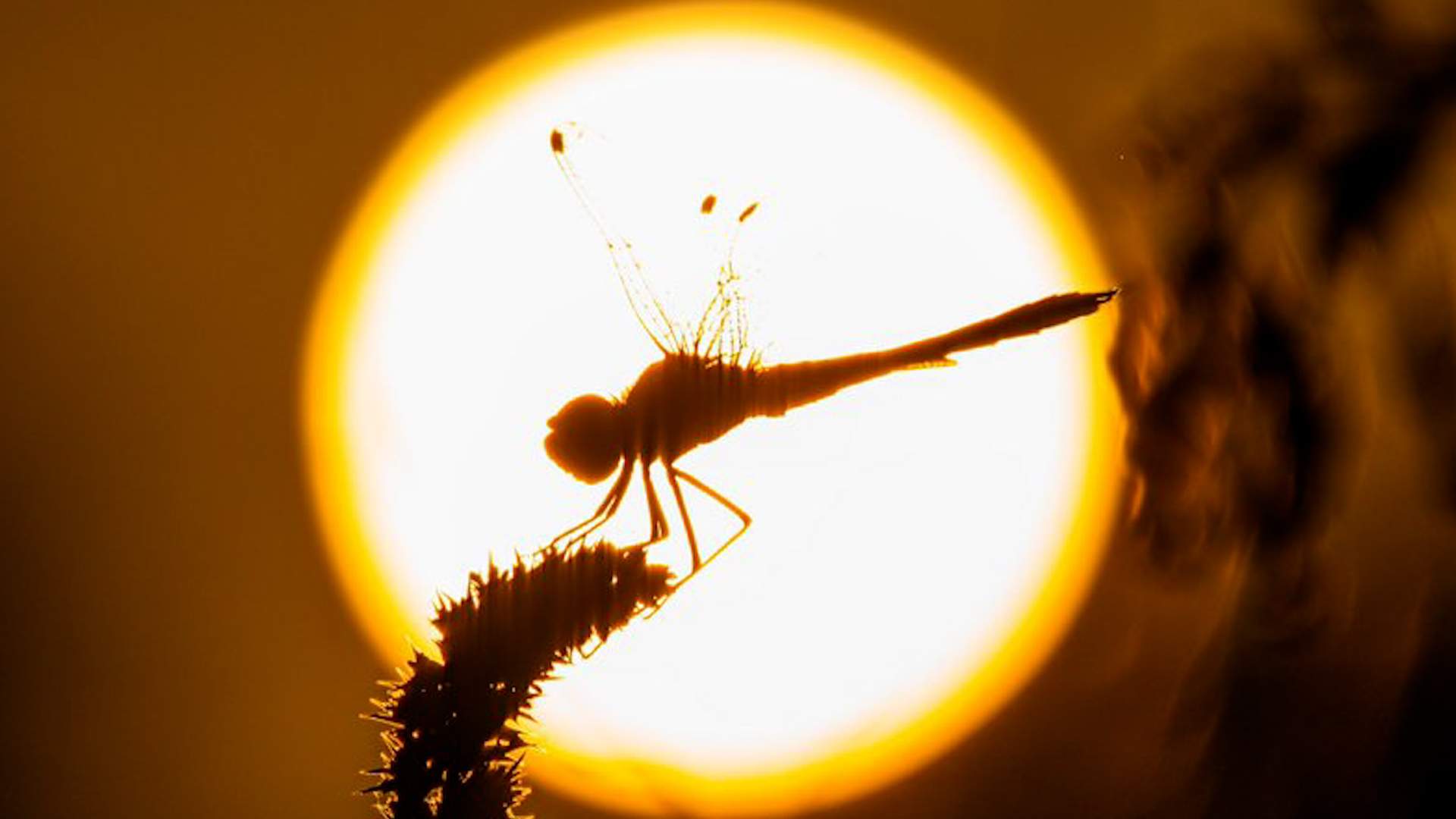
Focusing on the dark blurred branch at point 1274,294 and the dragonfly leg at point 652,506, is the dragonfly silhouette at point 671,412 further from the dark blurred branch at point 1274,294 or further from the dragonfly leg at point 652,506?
the dark blurred branch at point 1274,294

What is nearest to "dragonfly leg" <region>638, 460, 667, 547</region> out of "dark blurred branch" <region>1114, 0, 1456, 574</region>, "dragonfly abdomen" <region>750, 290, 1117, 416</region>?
"dragonfly abdomen" <region>750, 290, 1117, 416</region>

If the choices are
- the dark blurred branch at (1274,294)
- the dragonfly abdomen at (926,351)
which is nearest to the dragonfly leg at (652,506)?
the dragonfly abdomen at (926,351)

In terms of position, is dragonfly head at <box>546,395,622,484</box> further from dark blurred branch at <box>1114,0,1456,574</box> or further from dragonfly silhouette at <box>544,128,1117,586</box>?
dark blurred branch at <box>1114,0,1456,574</box>

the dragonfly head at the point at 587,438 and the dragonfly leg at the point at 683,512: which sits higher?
the dragonfly head at the point at 587,438

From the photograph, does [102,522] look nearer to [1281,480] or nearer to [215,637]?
[215,637]

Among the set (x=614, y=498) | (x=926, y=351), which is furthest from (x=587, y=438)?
(x=926, y=351)

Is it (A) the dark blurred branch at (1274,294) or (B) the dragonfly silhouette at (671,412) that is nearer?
(A) the dark blurred branch at (1274,294)

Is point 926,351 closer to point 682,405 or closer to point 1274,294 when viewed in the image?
point 682,405

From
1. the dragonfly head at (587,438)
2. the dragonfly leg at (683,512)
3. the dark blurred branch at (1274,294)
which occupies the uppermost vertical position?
the dragonfly head at (587,438)

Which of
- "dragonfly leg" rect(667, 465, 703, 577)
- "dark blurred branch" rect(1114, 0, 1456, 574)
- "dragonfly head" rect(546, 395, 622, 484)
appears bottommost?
"dark blurred branch" rect(1114, 0, 1456, 574)
